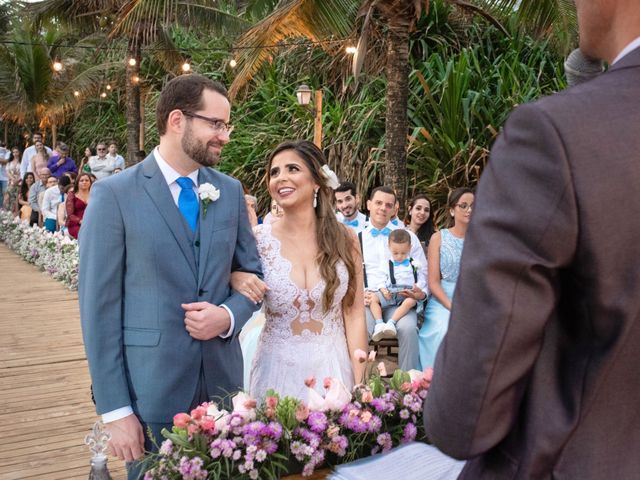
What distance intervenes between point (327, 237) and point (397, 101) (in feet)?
17.0

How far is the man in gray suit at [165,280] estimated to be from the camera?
242cm

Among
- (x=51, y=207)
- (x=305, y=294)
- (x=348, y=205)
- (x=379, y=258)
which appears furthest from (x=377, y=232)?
(x=51, y=207)

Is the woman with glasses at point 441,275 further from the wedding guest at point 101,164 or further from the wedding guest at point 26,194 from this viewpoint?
the wedding guest at point 26,194

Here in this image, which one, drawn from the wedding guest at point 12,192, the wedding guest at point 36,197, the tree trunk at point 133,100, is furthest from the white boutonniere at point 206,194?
the wedding guest at point 12,192

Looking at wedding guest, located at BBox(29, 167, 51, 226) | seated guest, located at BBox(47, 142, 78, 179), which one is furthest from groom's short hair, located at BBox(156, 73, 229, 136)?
seated guest, located at BBox(47, 142, 78, 179)

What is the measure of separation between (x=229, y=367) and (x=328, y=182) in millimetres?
1327

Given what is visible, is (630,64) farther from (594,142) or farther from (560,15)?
(560,15)

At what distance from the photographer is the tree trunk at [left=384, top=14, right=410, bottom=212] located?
8.18m

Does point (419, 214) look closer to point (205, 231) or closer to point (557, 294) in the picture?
point (205, 231)

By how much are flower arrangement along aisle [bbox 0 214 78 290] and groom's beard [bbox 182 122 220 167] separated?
313 inches

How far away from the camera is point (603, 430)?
0.92m

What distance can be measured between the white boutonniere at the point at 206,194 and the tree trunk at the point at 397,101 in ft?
19.7

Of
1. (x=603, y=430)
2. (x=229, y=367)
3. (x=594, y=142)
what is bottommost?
(x=229, y=367)

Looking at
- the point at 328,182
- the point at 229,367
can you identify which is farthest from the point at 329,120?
the point at 229,367
